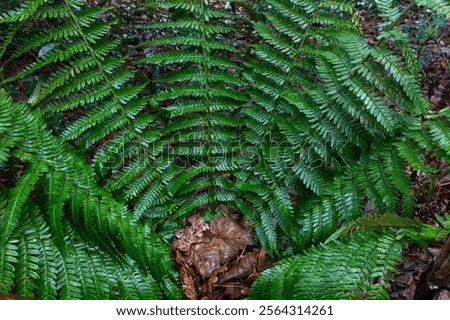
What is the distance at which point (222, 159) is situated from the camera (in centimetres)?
236

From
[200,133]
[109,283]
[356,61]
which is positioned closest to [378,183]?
[356,61]

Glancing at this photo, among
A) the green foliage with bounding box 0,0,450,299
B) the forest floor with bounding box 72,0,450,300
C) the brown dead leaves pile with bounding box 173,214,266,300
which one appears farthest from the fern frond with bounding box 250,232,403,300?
the forest floor with bounding box 72,0,450,300

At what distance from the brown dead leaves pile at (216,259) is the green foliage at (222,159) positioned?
4.1 inches

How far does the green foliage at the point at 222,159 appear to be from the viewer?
5.59 ft

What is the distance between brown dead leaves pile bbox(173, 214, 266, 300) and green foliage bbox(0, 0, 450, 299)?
0.10 metres

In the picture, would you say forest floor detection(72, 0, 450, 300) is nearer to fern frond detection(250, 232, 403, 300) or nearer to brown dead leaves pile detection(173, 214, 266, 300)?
fern frond detection(250, 232, 403, 300)

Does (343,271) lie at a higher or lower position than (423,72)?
lower

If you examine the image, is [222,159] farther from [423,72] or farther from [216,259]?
[423,72]

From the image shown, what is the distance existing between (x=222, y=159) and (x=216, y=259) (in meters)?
0.59

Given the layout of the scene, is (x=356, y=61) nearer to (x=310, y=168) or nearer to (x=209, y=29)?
(x=310, y=168)

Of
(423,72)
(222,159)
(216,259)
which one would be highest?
(423,72)

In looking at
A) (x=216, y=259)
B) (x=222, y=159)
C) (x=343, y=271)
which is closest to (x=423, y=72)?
(x=222, y=159)

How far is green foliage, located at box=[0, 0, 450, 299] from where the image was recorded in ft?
5.59

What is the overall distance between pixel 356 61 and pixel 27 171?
5.09 ft
